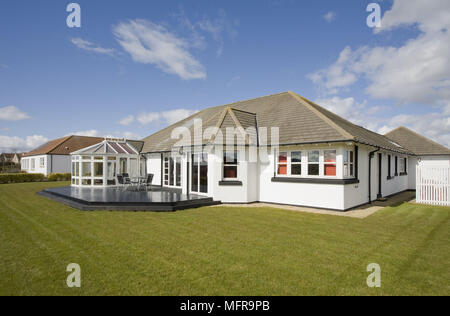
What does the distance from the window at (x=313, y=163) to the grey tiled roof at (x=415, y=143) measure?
16597 millimetres

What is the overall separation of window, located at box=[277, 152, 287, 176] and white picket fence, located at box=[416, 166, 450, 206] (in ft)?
27.2

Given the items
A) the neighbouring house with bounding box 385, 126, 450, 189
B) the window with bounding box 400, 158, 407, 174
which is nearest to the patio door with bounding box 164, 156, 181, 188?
the window with bounding box 400, 158, 407, 174

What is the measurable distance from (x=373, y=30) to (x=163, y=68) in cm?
1323

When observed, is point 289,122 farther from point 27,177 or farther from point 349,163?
point 27,177

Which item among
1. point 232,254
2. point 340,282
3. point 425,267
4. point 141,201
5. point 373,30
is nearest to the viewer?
point 340,282

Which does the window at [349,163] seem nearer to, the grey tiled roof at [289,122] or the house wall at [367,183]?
the house wall at [367,183]

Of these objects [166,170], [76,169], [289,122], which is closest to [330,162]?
[289,122]

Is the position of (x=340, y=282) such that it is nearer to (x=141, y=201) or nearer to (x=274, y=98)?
(x=141, y=201)

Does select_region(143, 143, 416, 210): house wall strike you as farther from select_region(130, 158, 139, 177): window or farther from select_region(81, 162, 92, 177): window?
select_region(81, 162, 92, 177): window

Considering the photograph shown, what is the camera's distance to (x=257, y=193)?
1445 cm

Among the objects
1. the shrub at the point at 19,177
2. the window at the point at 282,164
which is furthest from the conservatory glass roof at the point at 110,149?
the shrub at the point at 19,177

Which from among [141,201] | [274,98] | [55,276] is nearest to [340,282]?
[55,276]

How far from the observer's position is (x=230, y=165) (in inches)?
547

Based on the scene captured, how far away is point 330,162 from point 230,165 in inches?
204
